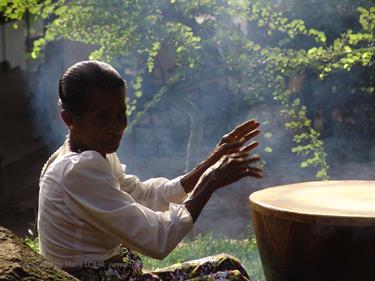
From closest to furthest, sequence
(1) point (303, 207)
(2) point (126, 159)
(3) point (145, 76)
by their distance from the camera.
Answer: (1) point (303, 207) < (3) point (145, 76) < (2) point (126, 159)

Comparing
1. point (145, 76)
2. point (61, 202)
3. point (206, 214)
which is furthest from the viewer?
point (206, 214)

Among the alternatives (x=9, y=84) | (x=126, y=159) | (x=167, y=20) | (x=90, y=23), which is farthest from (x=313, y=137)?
(x=9, y=84)

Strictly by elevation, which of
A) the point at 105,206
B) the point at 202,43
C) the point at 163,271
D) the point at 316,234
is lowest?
the point at 163,271

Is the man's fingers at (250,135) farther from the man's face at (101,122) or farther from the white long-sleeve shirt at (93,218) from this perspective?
the man's face at (101,122)

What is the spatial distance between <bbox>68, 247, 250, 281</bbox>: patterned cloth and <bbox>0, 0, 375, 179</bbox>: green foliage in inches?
125

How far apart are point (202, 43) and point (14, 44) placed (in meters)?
10.9

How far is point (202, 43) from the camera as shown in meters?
6.87

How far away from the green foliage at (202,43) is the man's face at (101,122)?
337 centimetres

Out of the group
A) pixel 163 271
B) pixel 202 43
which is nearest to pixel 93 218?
pixel 163 271

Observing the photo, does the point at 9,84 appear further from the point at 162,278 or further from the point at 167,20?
the point at 162,278

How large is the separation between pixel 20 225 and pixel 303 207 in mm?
5234

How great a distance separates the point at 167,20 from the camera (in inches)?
279

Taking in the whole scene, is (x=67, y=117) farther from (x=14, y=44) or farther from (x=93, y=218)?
(x=14, y=44)

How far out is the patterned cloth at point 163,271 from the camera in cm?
336
